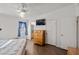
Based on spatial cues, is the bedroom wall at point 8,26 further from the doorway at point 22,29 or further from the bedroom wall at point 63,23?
the bedroom wall at point 63,23

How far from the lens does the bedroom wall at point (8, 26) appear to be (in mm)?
1329

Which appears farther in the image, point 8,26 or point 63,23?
point 63,23

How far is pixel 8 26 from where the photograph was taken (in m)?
1.37

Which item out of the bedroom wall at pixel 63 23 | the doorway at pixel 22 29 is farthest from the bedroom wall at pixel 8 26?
the bedroom wall at pixel 63 23

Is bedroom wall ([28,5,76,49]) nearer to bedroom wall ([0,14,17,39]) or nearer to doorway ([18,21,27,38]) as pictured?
doorway ([18,21,27,38])

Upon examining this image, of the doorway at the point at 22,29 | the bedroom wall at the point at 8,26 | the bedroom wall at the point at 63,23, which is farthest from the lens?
the bedroom wall at the point at 63,23

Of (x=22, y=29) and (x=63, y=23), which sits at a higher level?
(x=63, y=23)

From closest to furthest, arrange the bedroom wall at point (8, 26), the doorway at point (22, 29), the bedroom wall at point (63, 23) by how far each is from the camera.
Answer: the bedroom wall at point (8, 26), the doorway at point (22, 29), the bedroom wall at point (63, 23)

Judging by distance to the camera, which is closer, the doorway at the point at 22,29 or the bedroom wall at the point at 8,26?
the bedroom wall at the point at 8,26

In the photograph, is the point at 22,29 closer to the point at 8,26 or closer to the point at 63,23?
the point at 8,26

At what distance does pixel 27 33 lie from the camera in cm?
154

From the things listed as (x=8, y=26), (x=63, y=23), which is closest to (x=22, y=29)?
(x=8, y=26)

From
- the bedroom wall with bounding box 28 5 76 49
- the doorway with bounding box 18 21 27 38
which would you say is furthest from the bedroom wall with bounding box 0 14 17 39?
the bedroom wall with bounding box 28 5 76 49
